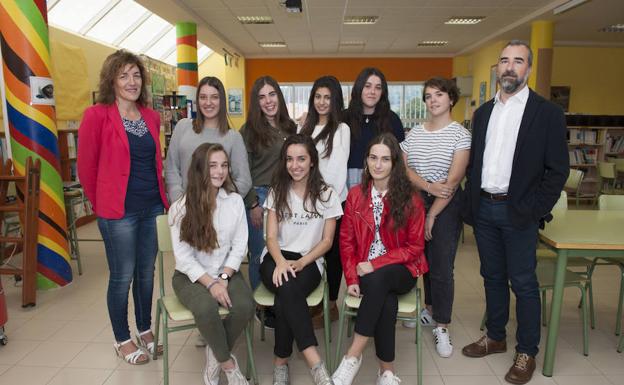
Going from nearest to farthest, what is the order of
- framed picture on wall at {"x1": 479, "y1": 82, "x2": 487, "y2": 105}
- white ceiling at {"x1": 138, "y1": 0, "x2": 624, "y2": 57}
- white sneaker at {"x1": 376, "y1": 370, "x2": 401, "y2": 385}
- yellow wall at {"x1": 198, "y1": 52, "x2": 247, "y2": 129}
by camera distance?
white sneaker at {"x1": 376, "y1": 370, "x2": 401, "y2": 385}
white ceiling at {"x1": 138, "y1": 0, "x2": 624, "y2": 57}
framed picture on wall at {"x1": 479, "y1": 82, "x2": 487, "y2": 105}
yellow wall at {"x1": 198, "y1": 52, "x2": 247, "y2": 129}

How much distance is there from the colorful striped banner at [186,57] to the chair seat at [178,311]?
21.3 feet

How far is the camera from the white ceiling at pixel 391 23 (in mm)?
7074

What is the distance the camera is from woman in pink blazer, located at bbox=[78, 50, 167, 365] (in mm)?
2236

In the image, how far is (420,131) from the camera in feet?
8.38

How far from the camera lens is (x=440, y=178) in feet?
8.12

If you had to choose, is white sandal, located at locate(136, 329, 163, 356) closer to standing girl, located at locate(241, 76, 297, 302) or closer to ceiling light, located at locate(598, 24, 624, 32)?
standing girl, located at locate(241, 76, 297, 302)

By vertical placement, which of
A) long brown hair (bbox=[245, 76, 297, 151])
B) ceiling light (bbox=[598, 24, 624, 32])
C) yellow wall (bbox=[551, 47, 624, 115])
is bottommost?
long brown hair (bbox=[245, 76, 297, 151])

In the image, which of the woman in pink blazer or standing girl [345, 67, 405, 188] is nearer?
the woman in pink blazer

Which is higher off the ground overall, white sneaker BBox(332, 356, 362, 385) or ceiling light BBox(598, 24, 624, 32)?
ceiling light BBox(598, 24, 624, 32)

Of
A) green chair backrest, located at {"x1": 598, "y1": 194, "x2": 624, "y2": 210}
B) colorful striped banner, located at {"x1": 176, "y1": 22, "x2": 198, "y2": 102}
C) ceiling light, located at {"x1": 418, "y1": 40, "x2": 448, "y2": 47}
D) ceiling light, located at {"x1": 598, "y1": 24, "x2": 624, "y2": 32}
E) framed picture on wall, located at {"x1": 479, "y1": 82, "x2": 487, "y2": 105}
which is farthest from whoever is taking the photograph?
framed picture on wall, located at {"x1": 479, "y1": 82, "x2": 487, "y2": 105}

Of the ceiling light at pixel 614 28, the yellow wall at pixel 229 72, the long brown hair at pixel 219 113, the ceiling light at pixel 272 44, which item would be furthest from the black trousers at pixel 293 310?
the yellow wall at pixel 229 72

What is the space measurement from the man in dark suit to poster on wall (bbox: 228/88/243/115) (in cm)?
1060

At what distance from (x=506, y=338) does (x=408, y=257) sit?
0.97m

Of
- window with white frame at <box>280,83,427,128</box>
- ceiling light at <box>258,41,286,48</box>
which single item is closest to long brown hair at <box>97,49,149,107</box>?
ceiling light at <box>258,41,286,48</box>
